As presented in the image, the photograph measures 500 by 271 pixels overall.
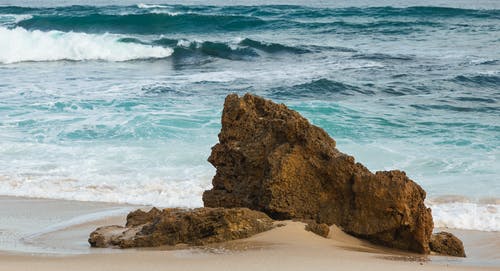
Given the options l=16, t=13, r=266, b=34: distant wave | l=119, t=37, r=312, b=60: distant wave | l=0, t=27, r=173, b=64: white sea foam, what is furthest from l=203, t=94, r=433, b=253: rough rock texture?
l=16, t=13, r=266, b=34: distant wave

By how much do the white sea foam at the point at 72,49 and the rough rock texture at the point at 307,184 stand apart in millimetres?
19348

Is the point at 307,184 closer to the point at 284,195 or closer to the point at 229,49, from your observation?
the point at 284,195

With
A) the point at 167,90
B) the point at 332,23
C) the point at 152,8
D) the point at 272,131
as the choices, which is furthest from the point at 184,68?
the point at 152,8

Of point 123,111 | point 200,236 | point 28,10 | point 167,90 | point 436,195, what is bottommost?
point 200,236

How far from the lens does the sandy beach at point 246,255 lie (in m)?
3.81

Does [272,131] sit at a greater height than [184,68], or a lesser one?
lesser

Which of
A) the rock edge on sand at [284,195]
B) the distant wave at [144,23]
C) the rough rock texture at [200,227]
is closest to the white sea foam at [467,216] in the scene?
the rock edge on sand at [284,195]

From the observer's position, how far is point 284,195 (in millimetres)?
4750

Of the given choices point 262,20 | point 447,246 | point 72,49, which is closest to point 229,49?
point 72,49

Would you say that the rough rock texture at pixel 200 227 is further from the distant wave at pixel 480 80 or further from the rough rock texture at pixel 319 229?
the distant wave at pixel 480 80

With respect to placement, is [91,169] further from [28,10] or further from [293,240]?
[28,10]

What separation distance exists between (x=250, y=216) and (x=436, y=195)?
372 centimetres

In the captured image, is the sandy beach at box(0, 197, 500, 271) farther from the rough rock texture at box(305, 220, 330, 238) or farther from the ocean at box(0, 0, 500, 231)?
the ocean at box(0, 0, 500, 231)

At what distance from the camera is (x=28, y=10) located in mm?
41062
